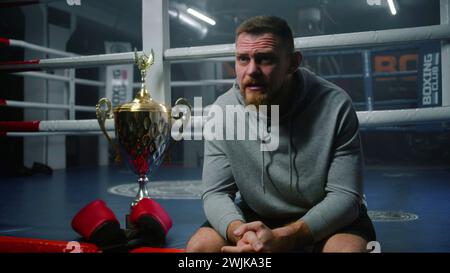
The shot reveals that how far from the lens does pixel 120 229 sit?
1.33 metres

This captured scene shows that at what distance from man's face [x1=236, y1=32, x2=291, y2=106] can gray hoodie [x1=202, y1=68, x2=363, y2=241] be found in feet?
0.29

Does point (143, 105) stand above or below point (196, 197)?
above

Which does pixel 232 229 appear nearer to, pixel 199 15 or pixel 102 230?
pixel 102 230

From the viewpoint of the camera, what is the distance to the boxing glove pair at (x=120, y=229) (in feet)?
4.30

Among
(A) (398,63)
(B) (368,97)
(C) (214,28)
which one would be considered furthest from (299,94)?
(C) (214,28)

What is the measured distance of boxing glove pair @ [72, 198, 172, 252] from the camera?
1312 millimetres

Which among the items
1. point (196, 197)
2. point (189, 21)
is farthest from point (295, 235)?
point (189, 21)

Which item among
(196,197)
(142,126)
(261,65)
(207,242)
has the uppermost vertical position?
(261,65)

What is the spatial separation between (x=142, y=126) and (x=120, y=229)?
362 mm

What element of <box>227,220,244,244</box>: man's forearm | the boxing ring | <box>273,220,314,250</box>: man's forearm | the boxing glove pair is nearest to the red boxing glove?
the boxing glove pair

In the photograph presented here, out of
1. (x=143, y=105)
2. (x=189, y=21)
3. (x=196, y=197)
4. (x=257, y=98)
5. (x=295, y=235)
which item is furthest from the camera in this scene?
(x=189, y=21)

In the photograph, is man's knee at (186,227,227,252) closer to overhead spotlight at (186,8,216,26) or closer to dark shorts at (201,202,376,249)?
dark shorts at (201,202,376,249)

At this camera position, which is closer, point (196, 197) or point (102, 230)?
point (102, 230)
